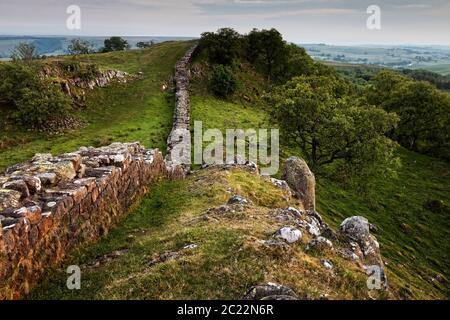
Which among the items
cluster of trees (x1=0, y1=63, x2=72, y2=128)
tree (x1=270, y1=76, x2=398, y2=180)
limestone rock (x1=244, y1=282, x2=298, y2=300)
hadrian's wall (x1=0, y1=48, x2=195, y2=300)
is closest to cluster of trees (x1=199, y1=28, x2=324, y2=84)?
cluster of trees (x1=0, y1=63, x2=72, y2=128)

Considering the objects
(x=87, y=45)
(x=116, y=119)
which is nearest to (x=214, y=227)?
(x=116, y=119)

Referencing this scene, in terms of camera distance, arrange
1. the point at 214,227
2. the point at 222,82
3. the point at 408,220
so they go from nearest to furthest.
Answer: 1. the point at 214,227
2. the point at 408,220
3. the point at 222,82

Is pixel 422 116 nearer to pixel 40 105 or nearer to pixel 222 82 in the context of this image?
pixel 222 82

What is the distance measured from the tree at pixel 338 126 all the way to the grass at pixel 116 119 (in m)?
14.7

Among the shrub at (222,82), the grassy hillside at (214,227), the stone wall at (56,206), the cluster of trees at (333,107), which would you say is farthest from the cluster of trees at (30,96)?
the shrub at (222,82)

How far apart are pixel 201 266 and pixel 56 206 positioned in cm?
615

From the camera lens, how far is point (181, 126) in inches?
1812

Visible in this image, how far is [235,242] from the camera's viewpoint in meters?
13.8

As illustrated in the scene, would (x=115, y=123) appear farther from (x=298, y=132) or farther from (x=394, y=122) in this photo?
(x=394, y=122)

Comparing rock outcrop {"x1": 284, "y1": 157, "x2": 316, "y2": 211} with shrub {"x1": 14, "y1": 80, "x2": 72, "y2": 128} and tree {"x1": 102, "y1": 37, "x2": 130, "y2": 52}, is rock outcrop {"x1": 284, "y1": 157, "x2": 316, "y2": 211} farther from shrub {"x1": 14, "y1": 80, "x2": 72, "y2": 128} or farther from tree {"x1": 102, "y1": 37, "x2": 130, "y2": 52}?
tree {"x1": 102, "y1": 37, "x2": 130, "y2": 52}

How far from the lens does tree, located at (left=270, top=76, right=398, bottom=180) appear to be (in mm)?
32344

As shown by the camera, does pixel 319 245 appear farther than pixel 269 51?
No

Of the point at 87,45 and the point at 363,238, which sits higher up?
the point at 87,45

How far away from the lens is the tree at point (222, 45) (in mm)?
72562
